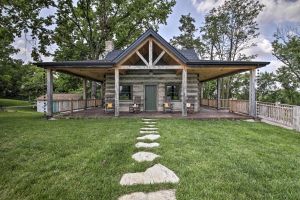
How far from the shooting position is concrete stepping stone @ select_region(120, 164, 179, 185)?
3305mm

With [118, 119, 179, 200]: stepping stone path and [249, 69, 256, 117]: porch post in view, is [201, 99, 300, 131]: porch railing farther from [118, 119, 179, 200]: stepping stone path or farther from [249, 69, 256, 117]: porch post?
[118, 119, 179, 200]: stepping stone path

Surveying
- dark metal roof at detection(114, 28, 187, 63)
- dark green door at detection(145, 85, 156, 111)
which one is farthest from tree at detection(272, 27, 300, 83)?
dark metal roof at detection(114, 28, 187, 63)

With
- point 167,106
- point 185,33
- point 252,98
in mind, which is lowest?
point 167,106

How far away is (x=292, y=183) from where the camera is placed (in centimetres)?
326

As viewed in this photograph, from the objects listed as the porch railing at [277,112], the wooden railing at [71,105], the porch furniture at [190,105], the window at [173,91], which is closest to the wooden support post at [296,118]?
the porch railing at [277,112]

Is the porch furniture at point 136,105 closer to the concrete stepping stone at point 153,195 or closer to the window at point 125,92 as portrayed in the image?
the window at point 125,92

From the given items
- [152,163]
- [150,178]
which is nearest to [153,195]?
[150,178]

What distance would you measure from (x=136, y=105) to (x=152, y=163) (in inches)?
377

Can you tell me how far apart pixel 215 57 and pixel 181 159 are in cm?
2818

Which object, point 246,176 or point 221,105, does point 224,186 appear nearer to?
point 246,176

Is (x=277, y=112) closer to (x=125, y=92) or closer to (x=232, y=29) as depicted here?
(x=125, y=92)

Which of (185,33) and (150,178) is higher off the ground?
(185,33)

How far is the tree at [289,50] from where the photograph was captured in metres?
23.9

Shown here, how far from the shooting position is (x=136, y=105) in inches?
537
